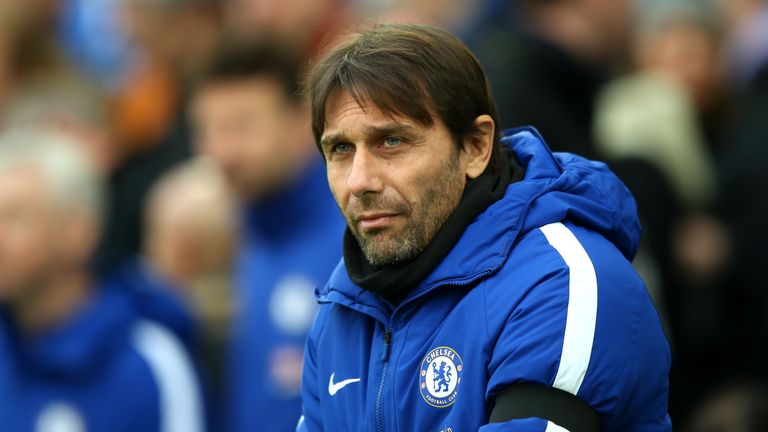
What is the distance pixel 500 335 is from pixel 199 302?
13.8ft

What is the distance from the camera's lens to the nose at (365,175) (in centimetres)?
334

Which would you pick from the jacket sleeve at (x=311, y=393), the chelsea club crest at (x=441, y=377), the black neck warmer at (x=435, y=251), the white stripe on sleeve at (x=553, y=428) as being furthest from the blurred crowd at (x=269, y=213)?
the white stripe on sleeve at (x=553, y=428)

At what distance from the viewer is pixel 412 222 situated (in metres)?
3.36

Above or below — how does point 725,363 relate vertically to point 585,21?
below

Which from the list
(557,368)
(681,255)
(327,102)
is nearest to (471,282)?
(557,368)

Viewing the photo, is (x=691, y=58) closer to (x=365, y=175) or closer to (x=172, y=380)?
(x=172, y=380)

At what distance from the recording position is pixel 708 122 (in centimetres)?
768

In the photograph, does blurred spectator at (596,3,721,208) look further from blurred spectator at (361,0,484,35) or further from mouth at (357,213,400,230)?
mouth at (357,213,400,230)

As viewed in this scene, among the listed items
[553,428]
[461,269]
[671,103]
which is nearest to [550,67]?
[671,103]

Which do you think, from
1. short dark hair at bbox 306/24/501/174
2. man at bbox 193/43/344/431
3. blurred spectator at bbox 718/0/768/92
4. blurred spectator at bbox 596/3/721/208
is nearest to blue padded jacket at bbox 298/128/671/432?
short dark hair at bbox 306/24/501/174

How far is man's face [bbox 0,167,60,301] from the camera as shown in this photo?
20.7ft

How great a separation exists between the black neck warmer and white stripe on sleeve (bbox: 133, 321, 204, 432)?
307cm

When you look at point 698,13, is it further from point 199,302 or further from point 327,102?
point 327,102

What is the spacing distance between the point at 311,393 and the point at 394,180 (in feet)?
2.15
